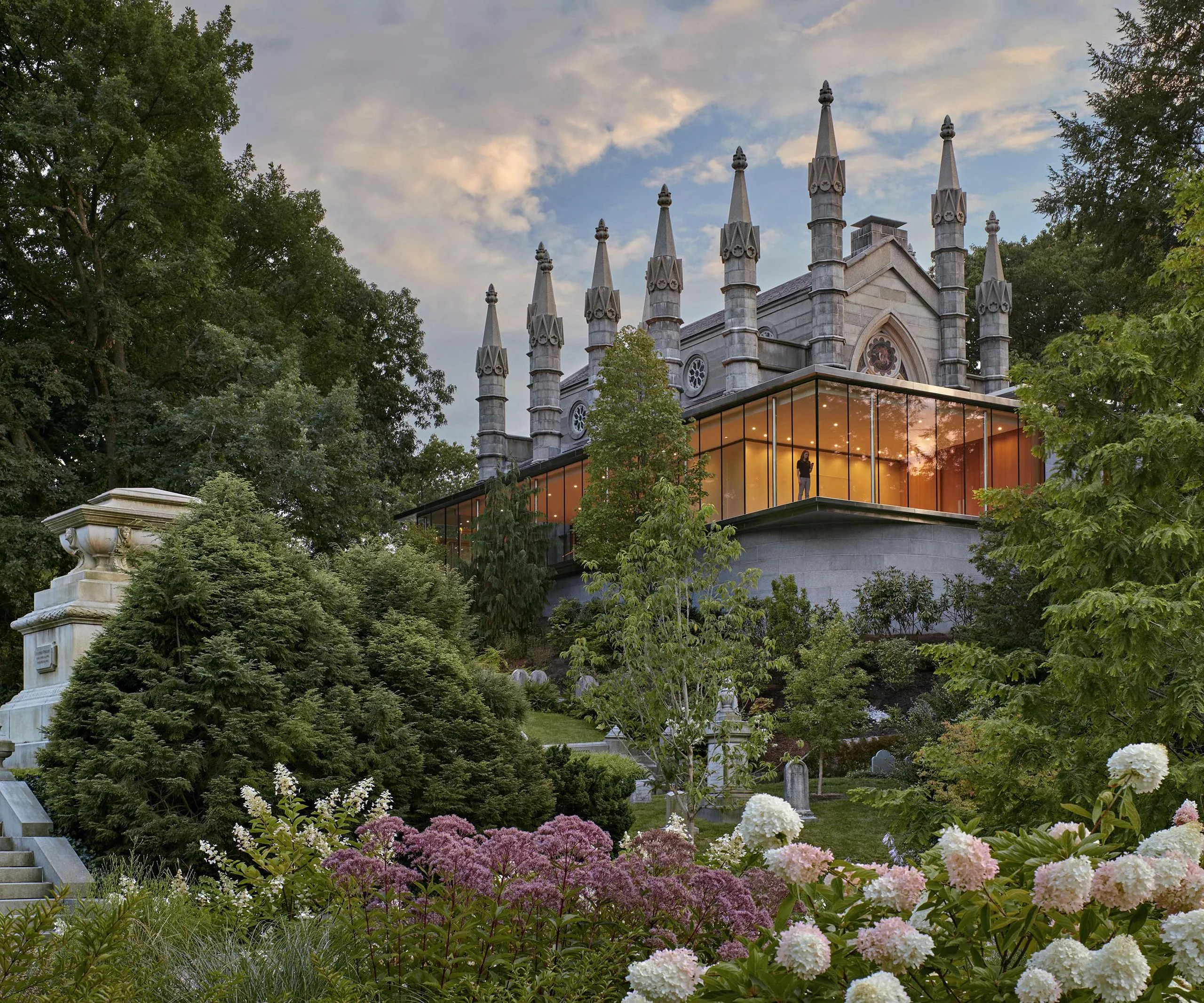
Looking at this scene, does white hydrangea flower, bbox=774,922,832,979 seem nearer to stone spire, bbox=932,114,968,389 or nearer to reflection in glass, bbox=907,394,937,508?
reflection in glass, bbox=907,394,937,508

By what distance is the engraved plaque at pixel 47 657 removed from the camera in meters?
13.7

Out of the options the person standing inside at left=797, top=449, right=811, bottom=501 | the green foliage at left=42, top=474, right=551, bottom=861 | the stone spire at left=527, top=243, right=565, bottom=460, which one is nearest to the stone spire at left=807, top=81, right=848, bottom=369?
the person standing inside at left=797, top=449, right=811, bottom=501

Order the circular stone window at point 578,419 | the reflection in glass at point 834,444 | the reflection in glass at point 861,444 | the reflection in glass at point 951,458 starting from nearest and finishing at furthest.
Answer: the reflection in glass at point 834,444
the reflection in glass at point 861,444
the reflection in glass at point 951,458
the circular stone window at point 578,419

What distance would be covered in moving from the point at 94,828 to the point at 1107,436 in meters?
9.89

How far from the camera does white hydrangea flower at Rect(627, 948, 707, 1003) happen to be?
3572mm

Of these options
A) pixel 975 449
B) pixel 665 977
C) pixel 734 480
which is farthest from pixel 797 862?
pixel 975 449

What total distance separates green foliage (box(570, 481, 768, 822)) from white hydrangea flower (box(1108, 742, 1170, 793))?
12.7m

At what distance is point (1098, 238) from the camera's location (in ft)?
81.9

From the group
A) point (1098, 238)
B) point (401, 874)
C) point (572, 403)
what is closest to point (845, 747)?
point (1098, 238)

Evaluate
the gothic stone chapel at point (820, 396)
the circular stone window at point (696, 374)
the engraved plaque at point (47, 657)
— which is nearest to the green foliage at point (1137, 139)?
the gothic stone chapel at point (820, 396)

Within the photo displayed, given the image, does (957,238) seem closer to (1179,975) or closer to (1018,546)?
(1018,546)

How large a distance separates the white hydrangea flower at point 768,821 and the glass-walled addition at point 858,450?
32841 mm

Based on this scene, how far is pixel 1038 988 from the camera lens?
10.7 feet

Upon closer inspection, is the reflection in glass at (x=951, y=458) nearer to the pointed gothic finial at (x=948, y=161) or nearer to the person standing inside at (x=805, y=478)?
the person standing inside at (x=805, y=478)
